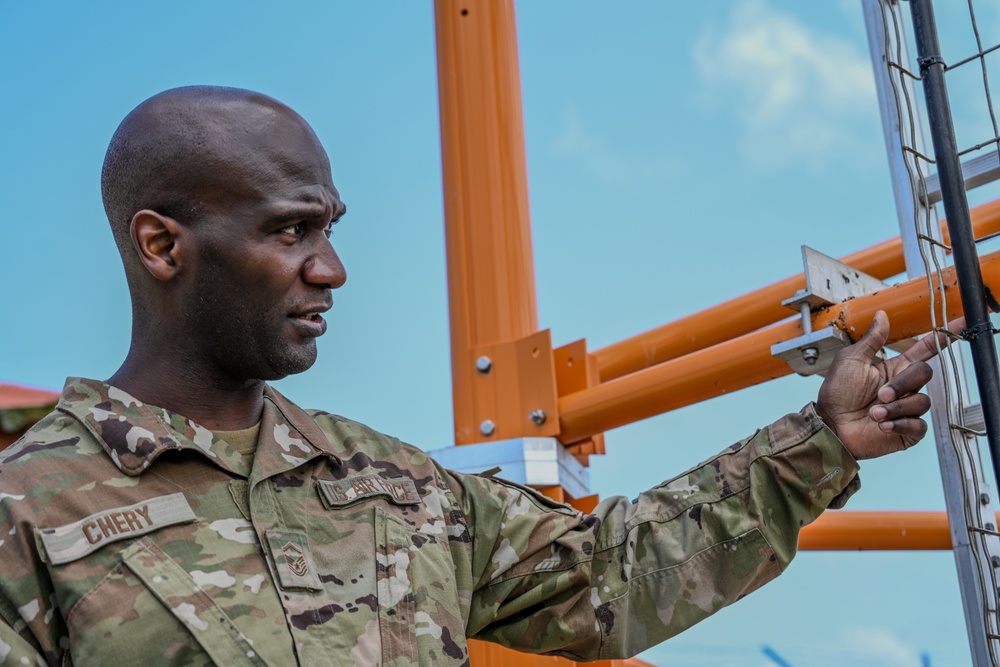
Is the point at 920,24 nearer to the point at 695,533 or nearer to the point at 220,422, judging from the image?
the point at 695,533

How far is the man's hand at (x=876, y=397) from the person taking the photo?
74.6 inches

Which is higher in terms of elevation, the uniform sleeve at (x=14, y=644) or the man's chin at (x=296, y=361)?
the man's chin at (x=296, y=361)

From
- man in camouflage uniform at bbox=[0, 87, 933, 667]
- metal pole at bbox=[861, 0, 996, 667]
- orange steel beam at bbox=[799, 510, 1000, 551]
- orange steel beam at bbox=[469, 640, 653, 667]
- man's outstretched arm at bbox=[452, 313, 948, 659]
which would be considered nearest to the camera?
man in camouflage uniform at bbox=[0, 87, 933, 667]

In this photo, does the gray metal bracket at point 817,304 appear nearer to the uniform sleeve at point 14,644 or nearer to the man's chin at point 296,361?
the man's chin at point 296,361

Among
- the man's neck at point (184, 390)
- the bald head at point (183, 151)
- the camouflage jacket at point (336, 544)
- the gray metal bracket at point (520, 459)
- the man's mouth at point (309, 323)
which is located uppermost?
the bald head at point (183, 151)

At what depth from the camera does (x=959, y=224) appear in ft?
6.34

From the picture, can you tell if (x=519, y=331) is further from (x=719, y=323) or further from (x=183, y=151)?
(x=183, y=151)

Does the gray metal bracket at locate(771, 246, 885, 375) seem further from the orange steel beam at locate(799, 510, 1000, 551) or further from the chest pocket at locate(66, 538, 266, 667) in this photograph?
the chest pocket at locate(66, 538, 266, 667)

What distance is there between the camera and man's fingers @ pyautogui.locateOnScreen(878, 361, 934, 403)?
6.21 ft

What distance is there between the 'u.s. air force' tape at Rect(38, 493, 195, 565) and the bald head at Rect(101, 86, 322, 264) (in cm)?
48

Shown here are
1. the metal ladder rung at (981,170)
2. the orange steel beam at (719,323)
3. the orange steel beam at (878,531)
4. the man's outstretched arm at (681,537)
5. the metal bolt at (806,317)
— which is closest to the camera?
the man's outstretched arm at (681,537)

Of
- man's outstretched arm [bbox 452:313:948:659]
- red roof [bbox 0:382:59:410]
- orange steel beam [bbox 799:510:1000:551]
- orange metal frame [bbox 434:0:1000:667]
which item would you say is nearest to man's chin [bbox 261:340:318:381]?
man's outstretched arm [bbox 452:313:948:659]

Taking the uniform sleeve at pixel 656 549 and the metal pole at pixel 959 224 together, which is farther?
the uniform sleeve at pixel 656 549

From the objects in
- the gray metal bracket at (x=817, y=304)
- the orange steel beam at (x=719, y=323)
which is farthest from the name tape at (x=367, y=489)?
the orange steel beam at (x=719, y=323)
